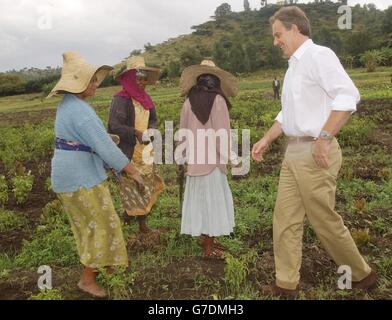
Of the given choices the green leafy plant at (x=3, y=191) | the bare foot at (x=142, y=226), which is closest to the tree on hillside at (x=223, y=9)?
the green leafy plant at (x=3, y=191)

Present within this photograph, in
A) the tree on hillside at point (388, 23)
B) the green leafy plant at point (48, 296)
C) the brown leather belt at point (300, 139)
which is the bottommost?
the green leafy plant at point (48, 296)

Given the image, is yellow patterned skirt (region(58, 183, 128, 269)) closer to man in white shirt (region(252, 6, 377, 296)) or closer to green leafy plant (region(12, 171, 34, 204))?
man in white shirt (region(252, 6, 377, 296))

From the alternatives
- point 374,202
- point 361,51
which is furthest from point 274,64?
point 374,202

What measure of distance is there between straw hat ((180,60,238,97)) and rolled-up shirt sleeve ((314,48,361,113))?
1.45m

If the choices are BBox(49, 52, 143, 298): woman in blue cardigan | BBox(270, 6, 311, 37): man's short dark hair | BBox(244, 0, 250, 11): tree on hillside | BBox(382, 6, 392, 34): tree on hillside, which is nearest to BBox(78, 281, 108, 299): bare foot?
BBox(49, 52, 143, 298): woman in blue cardigan

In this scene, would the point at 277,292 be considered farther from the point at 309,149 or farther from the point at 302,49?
the point at 302,49

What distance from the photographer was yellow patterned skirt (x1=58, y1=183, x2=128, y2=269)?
378 centimetres

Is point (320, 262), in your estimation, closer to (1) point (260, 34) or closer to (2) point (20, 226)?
(2) point (20, 226)

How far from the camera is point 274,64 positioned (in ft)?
163

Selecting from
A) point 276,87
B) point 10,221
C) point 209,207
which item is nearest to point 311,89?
point 209,207

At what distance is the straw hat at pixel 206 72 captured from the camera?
4812mm

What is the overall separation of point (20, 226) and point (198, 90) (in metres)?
3.21

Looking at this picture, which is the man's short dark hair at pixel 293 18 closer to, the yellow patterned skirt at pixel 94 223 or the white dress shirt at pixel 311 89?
the white dress shirt at pixel 311 89

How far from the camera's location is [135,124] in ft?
18.0
